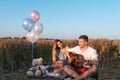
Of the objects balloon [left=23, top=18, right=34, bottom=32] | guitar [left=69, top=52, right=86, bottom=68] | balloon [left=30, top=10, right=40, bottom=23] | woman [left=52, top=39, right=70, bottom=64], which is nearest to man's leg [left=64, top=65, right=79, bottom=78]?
guitar [left=69, top=52, right=86, bottom=68]

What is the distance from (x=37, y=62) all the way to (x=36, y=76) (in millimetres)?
730

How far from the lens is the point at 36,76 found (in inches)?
481

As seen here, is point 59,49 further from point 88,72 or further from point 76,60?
point 88,72

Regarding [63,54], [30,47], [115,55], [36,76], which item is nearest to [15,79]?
[36,76]

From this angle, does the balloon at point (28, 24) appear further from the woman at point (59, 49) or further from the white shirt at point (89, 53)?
the white shirt at point (89, 53)

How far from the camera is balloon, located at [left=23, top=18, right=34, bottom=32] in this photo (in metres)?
13.3

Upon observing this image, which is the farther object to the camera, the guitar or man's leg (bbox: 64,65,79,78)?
man's leg (bbox: 64,65,79,78)

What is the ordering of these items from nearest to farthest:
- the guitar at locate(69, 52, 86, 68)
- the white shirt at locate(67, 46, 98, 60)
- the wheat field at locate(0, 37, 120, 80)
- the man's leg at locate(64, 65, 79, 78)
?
the white shirt at locate(67, 46, 98, 60), the guitar at locate(69, 52, 86, 68), the man's leg at locate(64, 65, 79, 78), the wheat field at locate(0, 37, 120, 80)

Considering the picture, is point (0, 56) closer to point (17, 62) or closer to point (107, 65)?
point (17, 62)

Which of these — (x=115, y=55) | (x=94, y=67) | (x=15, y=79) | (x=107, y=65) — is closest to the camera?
(x=94, y=67)

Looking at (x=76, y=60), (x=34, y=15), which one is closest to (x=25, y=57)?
(x=34, y=15)

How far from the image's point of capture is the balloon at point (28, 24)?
13280 millimetres

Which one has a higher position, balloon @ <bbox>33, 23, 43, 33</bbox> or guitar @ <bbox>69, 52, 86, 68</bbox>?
balloon @ <bbox>33, 23, 43, 33</bbox>

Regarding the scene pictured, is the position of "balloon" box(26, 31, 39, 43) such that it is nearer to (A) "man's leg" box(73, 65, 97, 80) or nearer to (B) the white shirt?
(B) the white shirt
